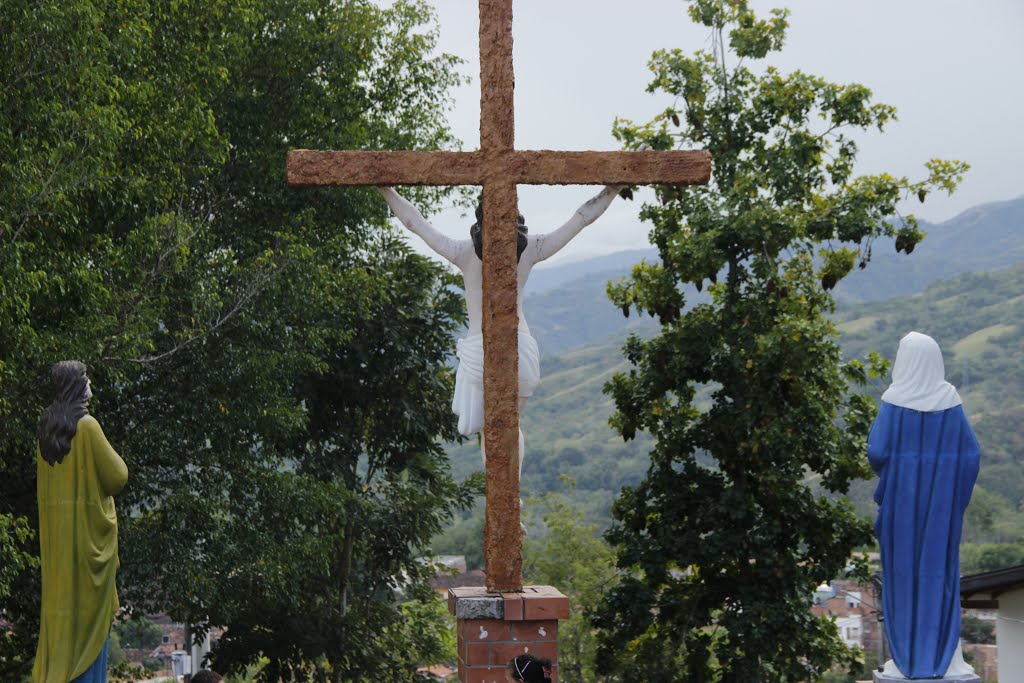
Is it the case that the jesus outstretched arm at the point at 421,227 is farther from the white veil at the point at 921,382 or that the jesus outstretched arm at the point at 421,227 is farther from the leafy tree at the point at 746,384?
the leafy tree at the point at 746,384

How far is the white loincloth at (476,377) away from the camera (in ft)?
19.5

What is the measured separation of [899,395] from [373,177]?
123 inches

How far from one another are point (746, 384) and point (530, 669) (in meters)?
7.28

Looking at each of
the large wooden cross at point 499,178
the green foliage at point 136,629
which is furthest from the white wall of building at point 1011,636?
the green foliage at point 136,629

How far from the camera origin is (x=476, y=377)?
5953 millimetres

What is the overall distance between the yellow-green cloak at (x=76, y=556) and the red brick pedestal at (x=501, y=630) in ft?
5.65

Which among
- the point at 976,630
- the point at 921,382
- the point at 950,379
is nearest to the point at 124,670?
the point at 921,382

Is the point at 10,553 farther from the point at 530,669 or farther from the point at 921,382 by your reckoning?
the point at 921,382

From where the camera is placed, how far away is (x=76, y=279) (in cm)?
910

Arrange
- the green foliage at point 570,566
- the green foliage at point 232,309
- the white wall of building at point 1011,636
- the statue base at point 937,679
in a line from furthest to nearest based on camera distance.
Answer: the green foliage at point 570,566 < the white wall of building at point 1011,636 < the green foliage at point 232,309 < the statue base at point 937,679

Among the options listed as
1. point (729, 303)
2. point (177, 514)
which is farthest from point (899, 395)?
point (177, 514)

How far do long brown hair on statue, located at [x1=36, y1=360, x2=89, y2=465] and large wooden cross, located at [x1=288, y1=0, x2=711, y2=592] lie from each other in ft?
4.51

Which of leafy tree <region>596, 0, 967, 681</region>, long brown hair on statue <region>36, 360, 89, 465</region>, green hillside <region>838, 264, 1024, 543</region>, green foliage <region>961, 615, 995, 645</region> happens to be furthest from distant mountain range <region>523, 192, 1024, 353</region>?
long brown hair on statue <region>36, 360, 89, 465</region>

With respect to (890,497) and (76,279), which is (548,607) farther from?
(76,279)
